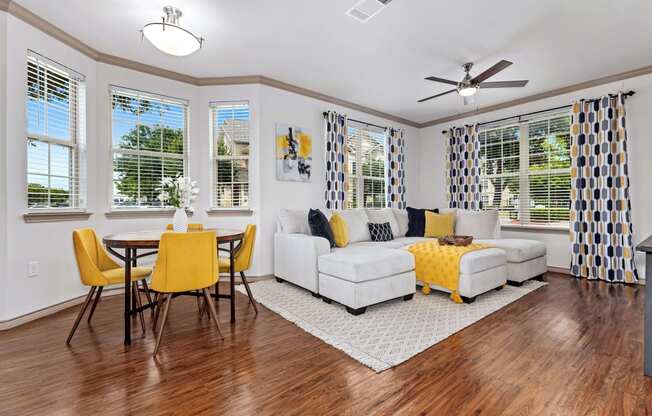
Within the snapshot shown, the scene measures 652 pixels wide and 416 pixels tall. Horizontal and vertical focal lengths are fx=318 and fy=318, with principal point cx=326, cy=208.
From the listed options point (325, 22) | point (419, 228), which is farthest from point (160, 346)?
point (419, 228)

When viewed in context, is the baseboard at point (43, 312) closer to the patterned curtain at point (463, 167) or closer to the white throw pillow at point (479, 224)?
the white throw pillow at point (479, 224)

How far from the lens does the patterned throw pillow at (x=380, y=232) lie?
15.3 feet

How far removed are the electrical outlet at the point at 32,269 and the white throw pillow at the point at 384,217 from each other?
12.7 feet

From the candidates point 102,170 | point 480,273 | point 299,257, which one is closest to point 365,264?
point 299,257

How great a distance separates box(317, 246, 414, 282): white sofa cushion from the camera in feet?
9.60

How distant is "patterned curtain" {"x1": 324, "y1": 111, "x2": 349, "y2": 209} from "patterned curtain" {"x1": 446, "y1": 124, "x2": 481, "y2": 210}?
2.17 m

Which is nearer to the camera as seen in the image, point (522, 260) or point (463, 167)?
point (522, 260)

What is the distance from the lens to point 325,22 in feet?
9.63

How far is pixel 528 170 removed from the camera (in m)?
5.01

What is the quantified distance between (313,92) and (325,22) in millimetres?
1828

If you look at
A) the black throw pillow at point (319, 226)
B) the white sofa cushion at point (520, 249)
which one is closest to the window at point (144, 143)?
the black throw pillow at point (319, 226)

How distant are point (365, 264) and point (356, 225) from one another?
1.66 meters

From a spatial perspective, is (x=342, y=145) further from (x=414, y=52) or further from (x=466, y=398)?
(x=466, y=398)

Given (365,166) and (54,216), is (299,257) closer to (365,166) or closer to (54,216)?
(54,216)
